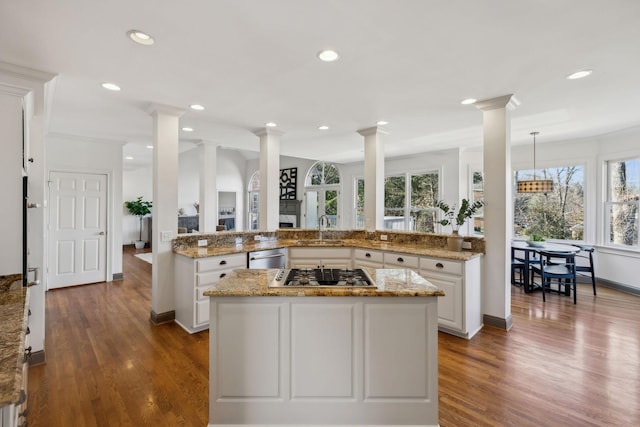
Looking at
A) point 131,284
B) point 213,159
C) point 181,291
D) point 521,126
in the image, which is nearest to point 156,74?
point 181,291

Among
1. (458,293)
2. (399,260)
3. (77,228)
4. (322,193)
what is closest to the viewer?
(458,293)

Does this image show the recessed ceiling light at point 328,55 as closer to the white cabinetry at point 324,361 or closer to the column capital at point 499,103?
the white cabinetry at point 324,361

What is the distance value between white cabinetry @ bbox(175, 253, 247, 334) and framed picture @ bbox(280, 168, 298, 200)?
6.80 metres

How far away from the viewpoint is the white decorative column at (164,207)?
3459 mm

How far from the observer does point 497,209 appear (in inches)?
129

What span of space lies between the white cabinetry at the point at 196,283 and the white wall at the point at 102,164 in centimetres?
279

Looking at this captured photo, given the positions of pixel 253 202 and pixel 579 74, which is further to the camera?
pixel 253 202

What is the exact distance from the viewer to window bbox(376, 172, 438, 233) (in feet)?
23.5

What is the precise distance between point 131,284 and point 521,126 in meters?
6.70

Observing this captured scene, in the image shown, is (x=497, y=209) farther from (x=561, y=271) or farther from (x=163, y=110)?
(x=163, y=110)

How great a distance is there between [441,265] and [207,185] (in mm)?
3916

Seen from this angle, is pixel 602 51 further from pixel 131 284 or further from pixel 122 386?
pixel 131 284

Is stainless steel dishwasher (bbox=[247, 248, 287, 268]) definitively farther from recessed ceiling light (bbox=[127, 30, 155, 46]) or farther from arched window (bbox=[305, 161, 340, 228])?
arched window (bbox=[305, 161, 340, 228])

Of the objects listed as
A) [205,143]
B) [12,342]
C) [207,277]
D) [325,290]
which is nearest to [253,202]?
[205,143]
